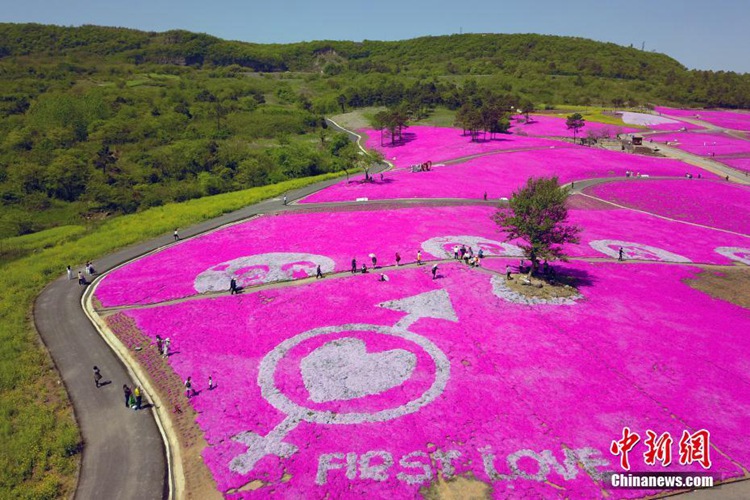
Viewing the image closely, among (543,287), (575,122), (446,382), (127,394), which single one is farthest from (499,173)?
(127,394)

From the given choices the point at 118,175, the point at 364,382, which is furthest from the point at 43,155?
the point at 364,382

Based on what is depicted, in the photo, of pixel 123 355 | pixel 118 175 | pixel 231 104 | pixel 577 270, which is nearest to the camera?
pixel 123 355

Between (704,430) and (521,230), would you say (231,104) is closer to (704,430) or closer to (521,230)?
(521,230)

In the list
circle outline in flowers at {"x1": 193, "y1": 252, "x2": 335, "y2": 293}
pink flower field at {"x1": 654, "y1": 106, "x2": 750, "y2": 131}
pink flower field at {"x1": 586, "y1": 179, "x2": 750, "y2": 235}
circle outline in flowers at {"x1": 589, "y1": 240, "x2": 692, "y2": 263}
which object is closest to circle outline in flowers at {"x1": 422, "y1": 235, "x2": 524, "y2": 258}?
circle outline in flowers at {"x1": 589, "y1": 240, "x2": 692, "y2": 263}

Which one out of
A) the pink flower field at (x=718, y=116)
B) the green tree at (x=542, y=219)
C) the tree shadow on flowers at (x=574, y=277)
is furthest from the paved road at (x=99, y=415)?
the pink flower field at (x=718, y=116)

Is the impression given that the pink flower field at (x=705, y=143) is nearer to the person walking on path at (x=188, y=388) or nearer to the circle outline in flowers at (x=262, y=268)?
the circle outline in flowers at (x=262, y=268)

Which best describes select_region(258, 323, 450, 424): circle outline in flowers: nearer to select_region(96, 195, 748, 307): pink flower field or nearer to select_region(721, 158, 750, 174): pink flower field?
select_region(96, 195, 748, 307): pink flower field

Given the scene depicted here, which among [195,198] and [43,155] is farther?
[43,155]
